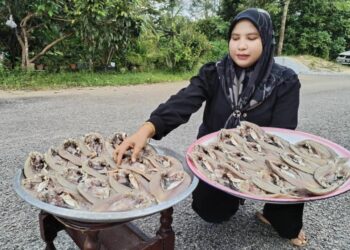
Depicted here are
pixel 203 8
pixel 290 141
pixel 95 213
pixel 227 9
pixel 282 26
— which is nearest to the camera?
pixel 95 213

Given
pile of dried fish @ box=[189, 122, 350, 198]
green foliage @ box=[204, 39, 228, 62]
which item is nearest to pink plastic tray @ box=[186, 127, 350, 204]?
pile of dried fish @ box=[189, 122, 350, 198]

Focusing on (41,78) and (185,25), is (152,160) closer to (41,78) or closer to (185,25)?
(41,78)

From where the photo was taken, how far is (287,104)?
2078mm

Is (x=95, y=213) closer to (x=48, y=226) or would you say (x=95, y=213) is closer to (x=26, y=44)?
(x=48, y=226)

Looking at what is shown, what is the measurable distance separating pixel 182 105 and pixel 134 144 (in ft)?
1.51

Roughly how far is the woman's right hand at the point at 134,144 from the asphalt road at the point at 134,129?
90cm

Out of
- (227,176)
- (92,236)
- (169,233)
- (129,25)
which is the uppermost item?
(129,25)

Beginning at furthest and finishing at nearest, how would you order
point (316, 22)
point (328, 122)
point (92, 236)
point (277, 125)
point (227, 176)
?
point (316, 22) → point (328, 122) → point (277, 125) → point (227, 176) → point (92, 236)

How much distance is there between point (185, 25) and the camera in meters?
11.0

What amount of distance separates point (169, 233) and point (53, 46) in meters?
8.08

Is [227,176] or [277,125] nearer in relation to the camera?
[227,176]

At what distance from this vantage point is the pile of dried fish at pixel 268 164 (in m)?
1.45

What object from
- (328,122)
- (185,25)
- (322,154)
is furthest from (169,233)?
(185,25)

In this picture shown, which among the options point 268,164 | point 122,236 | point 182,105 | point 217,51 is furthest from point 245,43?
point 217,51
